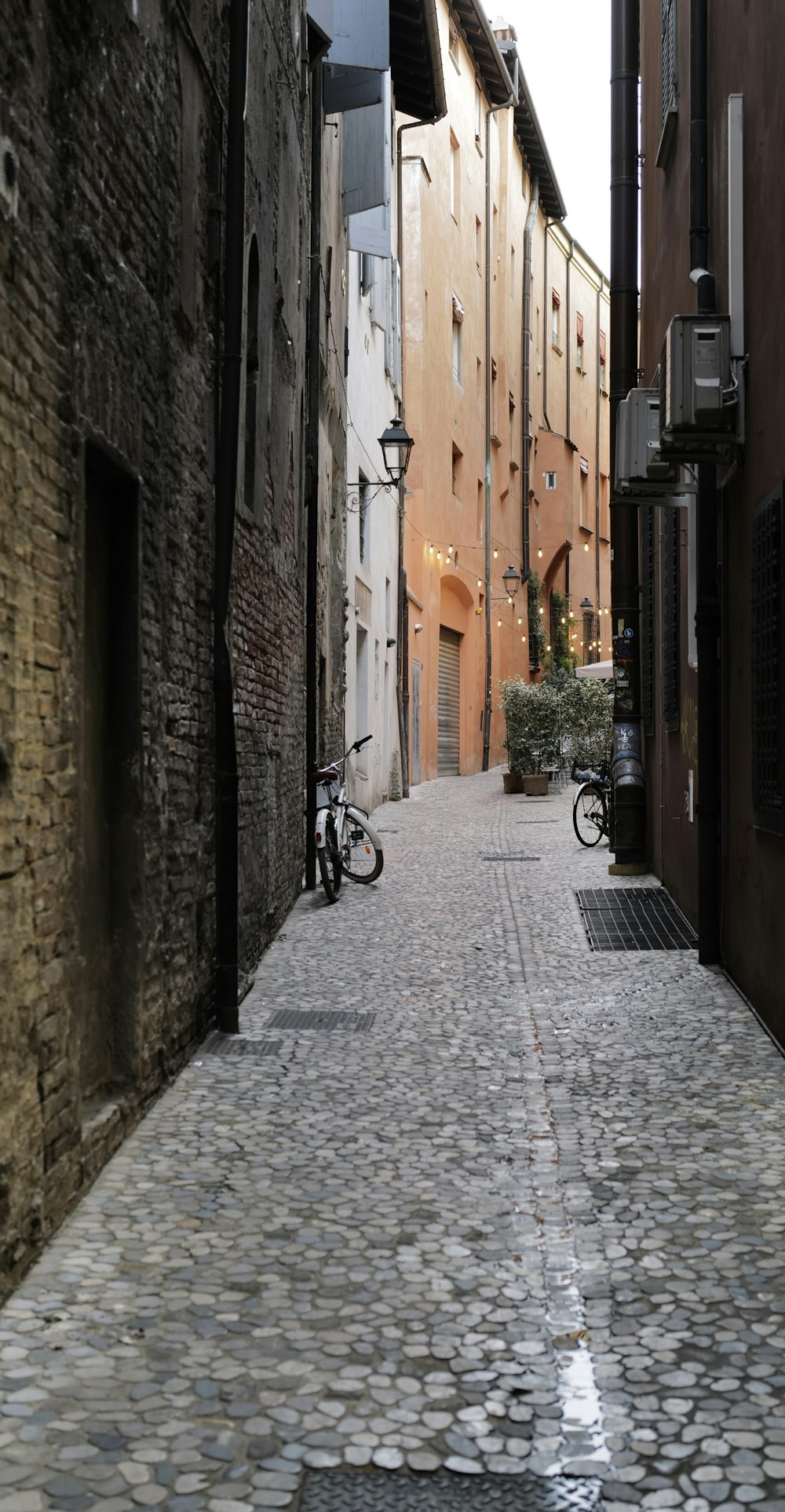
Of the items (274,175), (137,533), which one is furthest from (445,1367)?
(274,175)

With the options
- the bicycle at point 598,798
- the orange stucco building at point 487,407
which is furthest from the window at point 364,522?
the bicycle at point 598,798

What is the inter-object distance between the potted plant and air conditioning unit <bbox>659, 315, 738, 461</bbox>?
17687mm

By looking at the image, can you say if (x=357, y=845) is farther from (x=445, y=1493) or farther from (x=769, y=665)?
(x=445, y=1493)

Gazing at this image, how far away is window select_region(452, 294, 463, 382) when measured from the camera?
3125 centimetres

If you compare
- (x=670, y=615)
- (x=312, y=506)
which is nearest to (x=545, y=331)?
(x=312, y=506)

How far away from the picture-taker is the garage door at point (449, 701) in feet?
104

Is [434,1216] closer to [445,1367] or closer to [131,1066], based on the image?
[445,1367]

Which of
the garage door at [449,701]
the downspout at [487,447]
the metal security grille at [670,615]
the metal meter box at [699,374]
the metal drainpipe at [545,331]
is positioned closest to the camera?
the metal meter box at [699,374]

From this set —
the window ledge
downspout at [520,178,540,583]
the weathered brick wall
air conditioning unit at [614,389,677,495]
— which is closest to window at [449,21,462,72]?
downspout at [520,178,540,583]

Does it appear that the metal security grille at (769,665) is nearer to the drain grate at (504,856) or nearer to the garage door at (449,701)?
the drain grate at (504,856)

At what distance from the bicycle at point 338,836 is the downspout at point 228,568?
396 centimetres

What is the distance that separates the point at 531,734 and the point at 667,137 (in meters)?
15.2

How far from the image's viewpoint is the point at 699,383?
6988 millimetres

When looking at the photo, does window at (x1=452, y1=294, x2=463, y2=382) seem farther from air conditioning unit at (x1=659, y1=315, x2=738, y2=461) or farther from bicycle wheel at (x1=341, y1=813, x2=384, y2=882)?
air conditioning unit at (x1=659, y1=315, x2=738, y2=461)
